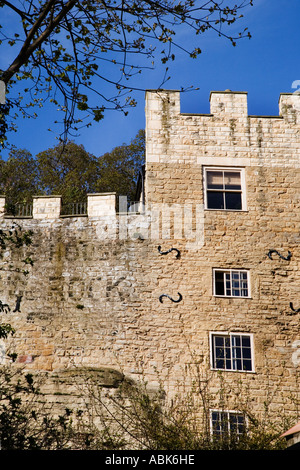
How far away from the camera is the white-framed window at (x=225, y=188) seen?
1906 centimetres

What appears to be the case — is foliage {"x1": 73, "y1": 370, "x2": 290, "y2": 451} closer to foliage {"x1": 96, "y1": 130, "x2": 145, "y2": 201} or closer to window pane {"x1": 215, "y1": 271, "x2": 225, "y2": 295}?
window pane {"x1": 215, "y1": 271, "x2": 225, "y2": 295}

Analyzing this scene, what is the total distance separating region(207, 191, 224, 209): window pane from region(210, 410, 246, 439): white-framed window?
18.1 feet

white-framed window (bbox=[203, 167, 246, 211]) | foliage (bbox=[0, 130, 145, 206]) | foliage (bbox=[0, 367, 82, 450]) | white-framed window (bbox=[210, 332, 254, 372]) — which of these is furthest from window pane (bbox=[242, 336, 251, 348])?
foliage (bbox=[0, 130, 145, 206])

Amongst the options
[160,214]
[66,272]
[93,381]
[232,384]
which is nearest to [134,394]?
[93,381]

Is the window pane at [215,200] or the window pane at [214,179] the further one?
the window pane at [214,179]

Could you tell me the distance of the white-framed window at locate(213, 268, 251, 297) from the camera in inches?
709

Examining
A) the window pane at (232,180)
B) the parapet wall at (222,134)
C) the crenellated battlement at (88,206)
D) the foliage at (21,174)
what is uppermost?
the foliage at (21,174)

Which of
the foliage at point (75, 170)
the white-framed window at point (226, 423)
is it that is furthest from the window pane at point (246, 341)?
the foliage at point (75, 170)

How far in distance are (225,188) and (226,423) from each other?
6.73 m

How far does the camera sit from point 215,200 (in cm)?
1911

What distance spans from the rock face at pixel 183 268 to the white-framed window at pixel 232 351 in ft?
0.09

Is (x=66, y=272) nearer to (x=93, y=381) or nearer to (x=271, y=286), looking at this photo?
(x=93, y=381)

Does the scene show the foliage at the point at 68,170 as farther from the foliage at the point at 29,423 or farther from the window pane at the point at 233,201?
the foliage at the point at 29,423

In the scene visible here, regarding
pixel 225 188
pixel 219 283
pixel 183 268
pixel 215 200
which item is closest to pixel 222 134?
pixel 225 188
